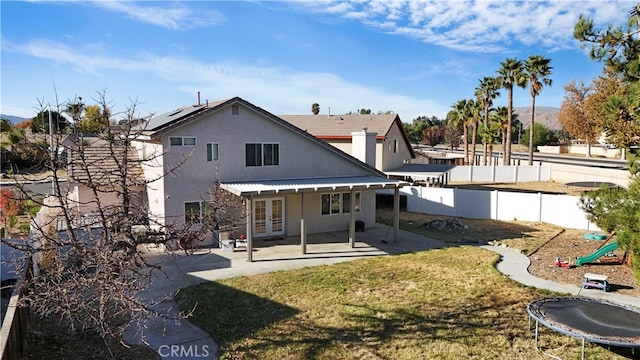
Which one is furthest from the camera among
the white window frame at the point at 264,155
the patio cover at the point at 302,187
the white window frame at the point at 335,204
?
the white window frame at the point at 335,204

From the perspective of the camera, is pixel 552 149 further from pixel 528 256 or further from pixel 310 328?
pixel 310 328

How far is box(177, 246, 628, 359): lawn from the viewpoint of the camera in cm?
955

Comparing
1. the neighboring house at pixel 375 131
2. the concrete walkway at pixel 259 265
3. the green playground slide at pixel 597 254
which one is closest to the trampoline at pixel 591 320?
the concrete walkway at pixel 259 265

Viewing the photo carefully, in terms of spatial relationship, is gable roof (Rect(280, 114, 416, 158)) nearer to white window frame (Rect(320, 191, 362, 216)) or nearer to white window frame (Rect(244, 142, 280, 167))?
white window frame (Rect(320, 191, 362, 216))

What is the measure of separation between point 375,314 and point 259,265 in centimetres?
574

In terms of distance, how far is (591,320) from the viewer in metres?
9.72

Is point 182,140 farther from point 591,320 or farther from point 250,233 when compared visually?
point 591,320

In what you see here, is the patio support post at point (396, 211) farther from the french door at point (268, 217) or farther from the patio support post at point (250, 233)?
the patio support post at point (250, 233)

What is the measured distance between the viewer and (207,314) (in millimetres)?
11461

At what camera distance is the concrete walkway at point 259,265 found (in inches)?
394

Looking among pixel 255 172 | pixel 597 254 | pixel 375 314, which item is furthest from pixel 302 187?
pixel 597 254

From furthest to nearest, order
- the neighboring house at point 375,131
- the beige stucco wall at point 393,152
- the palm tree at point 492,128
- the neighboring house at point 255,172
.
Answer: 1. the palm tree at point 492,128
2. the beige stucco wall at point 393,152
3. the neighboring house at point 375,131
4. the neighboring house at point 255,172

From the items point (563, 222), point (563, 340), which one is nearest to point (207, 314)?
point (563, 340)

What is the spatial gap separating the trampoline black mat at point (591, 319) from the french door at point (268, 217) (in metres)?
11.9
